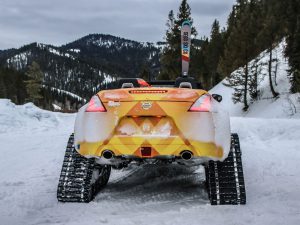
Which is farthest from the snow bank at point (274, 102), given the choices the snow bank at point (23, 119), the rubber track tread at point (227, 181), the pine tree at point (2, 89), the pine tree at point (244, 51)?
the pine tree at point (2, 89)

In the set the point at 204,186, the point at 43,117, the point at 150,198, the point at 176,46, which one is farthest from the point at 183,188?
the point at 176,46

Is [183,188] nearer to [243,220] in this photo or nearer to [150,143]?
[150,143]

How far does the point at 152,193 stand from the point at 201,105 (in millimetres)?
1424

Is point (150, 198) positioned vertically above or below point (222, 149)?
below

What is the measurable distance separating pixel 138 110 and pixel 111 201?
1135 millimetres

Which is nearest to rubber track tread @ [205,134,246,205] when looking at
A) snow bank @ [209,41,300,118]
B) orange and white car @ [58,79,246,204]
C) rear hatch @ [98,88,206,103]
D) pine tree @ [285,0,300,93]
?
orange and white car @ [58,79,246,204]

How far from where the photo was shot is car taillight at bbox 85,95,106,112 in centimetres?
480

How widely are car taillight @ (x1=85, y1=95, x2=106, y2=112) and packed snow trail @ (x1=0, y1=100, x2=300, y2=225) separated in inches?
Answer: 40.6

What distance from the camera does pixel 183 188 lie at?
19.1 ft

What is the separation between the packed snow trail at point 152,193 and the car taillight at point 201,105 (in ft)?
3.31

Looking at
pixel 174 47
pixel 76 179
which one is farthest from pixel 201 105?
pixel 174 47

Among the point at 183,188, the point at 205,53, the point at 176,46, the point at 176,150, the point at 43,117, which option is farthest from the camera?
the point at 205,53

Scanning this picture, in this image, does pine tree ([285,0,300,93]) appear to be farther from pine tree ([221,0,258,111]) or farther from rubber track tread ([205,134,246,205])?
rubber track tread ([205,134,246,205])

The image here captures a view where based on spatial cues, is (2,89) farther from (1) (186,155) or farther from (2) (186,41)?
(1) (186,155)
